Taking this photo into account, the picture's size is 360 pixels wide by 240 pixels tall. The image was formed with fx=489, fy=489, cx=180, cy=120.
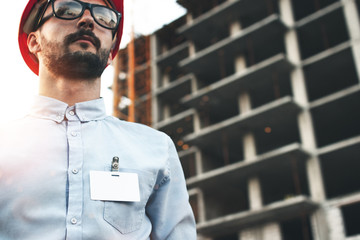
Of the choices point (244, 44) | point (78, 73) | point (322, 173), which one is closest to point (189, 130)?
point (244, 44)

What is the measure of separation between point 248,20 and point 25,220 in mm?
29787

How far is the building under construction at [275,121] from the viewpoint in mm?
23312

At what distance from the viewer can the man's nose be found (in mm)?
1835

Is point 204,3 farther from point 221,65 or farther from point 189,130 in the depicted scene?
point 189,130

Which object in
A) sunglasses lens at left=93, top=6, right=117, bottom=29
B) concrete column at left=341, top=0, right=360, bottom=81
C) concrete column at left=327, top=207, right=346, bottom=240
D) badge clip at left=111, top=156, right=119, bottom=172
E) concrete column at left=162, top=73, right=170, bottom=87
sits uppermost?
concrete column at left=162, top=73, right=170, bottom=87

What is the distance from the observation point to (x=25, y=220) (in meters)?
1.41

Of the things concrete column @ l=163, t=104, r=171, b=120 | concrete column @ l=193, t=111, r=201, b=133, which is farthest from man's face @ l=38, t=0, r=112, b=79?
concrete column @ l=163, t=104, r=171, b=120

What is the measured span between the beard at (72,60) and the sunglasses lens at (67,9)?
0.08 metres

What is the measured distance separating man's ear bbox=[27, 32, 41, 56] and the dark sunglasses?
7 cm

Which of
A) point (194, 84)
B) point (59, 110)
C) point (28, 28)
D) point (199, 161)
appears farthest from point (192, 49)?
point (59, 110)

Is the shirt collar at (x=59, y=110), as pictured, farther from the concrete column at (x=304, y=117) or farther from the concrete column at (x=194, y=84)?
the concrete column at (x=194, y=84)

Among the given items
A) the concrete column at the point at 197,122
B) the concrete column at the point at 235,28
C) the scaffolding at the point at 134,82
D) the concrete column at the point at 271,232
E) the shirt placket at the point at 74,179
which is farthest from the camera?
the scaffolding at the point at 134,82

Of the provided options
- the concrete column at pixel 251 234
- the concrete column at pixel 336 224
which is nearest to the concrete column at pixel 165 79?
the concrete column at pixel 251 234

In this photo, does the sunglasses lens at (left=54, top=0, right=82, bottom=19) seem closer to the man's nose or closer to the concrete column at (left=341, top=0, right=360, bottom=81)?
the man's nose
